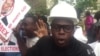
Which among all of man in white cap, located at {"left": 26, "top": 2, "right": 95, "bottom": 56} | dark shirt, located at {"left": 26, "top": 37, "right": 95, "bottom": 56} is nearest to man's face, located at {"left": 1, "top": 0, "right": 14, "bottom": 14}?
dark shirt, located at {"left": 26, "top": 37, "right": 95, "bottom": 56}

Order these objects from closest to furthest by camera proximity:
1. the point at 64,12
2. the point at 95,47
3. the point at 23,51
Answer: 1. the point at 64,12
2. the point at 23,51
3. the point at 95,47

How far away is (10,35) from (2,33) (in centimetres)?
10

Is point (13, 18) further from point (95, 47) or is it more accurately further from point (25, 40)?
point (95, 47)

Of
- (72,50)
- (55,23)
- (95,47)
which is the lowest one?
(95,47)

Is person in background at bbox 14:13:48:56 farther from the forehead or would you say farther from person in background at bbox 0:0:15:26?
the forehead

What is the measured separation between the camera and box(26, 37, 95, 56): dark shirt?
3.22 meters

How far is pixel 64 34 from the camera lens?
3203 mm

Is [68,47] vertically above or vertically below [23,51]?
above

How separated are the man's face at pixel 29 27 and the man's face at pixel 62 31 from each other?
162 centimetres

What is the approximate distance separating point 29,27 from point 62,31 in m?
1.73

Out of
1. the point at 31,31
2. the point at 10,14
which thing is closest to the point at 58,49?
the point at 10,14

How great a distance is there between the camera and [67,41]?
10.5ft

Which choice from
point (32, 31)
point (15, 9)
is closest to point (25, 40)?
point (32, 31)

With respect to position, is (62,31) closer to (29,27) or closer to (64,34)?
(64,34)
